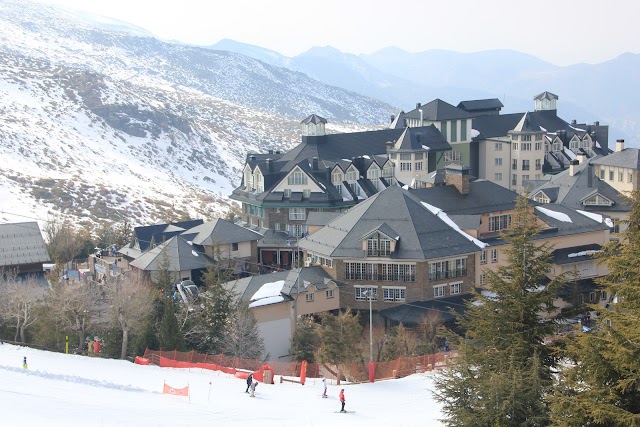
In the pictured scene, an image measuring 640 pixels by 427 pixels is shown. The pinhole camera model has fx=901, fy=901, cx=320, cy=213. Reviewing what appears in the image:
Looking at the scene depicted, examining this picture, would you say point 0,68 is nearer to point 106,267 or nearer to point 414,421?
point 106,267

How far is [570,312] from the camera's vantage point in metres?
31.2

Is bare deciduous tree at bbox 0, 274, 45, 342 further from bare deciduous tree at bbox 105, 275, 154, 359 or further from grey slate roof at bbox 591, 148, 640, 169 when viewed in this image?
grey slate roof at bbox 591, 148, 640, 169

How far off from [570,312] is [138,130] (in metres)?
123

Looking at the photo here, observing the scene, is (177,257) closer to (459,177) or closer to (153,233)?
(153,233)

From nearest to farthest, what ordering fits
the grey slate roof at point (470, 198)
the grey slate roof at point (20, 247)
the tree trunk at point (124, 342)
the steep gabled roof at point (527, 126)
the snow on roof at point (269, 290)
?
the tree trunk at point (124, 342) → the snow on roof at point (269, 290) → the grey slate roof at point (20, 247) → the grey slate roof at point (470, 198) → the steep gabled roof at point (527, 126)

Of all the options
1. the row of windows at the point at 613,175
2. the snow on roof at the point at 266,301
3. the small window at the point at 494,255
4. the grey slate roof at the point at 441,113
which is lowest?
the snow on roof at the point at 266,301

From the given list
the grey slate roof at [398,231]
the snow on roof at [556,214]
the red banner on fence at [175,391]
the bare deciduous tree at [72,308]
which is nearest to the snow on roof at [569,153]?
the snow on roof at [556,214]

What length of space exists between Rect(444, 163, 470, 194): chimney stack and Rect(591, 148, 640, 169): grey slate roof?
18.5 meters

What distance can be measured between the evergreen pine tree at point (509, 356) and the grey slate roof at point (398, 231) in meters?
24.8

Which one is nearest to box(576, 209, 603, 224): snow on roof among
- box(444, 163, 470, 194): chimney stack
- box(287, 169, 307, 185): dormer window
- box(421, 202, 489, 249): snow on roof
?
box(444, 163, 470, 194): chimney stack

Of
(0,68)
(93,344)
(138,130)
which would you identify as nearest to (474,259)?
(93,344)

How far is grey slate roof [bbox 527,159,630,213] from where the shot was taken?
73625mm

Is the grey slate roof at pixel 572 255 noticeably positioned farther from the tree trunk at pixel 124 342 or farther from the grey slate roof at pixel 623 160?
the tree trunk at pixel 124 342

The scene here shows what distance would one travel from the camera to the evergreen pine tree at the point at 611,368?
24.0 meters
